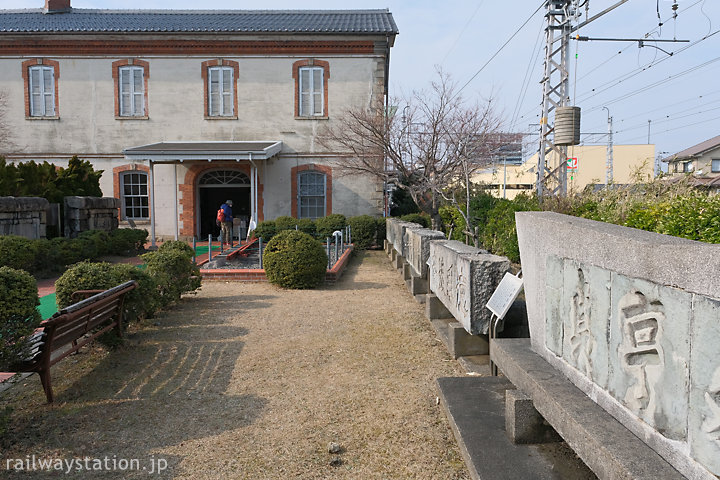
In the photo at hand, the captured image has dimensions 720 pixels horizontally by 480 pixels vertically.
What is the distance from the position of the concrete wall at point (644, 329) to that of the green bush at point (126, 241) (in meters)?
13.9

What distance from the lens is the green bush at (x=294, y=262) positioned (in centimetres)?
957

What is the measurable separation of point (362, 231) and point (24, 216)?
30.4ft

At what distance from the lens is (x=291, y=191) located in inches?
773

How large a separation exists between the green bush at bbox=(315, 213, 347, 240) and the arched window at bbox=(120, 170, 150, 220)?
702cm

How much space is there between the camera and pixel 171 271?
790 cm

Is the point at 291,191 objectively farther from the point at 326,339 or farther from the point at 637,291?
the point at 637,291

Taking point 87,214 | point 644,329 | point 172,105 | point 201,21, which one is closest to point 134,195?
point 172,105

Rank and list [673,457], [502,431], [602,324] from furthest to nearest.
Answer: [502,431] → [602,324] → [673,457]

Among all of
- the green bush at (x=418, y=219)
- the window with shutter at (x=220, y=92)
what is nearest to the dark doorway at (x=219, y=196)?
the window with shutter at (x=220, y=92)

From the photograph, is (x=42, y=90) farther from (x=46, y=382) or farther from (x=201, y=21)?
(x=46, y=382)

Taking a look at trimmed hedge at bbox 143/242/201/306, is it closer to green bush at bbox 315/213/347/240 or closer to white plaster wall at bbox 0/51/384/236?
green bush at bbox 315/213/347/240

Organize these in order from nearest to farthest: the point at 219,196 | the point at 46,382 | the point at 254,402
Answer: the point at 46,382 → the point at 254,402 → the point at 219,196

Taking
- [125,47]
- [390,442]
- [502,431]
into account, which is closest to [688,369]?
[502,431]

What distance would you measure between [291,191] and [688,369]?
59.9ft
